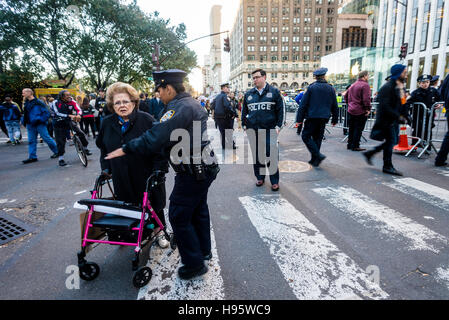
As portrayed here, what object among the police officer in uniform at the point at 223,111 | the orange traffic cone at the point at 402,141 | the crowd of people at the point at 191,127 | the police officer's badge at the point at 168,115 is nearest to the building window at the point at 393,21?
the crowd of people at the point at 191,127

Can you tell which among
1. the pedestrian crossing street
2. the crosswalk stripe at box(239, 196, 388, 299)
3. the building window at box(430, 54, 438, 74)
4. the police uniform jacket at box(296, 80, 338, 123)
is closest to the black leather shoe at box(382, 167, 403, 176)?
the pedestrian crossing street

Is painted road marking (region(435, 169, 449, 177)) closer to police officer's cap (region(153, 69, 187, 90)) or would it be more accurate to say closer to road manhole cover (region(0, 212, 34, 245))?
police officer's cap (region(153, 69, 187, 90))

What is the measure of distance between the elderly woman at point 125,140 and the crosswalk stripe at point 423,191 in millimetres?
4275

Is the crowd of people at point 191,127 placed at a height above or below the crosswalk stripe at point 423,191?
above

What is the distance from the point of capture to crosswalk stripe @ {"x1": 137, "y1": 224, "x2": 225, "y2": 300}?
7.66 feet

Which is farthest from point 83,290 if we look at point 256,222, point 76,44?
point 76,44

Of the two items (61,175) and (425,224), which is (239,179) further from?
(61,175)

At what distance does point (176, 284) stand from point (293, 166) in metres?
4.84

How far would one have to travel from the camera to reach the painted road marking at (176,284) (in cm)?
234

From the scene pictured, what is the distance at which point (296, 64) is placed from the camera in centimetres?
10606

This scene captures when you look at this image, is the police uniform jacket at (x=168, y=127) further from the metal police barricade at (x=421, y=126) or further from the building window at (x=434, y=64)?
the building window at (x=434, y=64)
